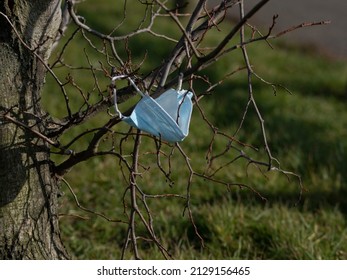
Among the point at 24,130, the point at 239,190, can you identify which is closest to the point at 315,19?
the point at 239,190

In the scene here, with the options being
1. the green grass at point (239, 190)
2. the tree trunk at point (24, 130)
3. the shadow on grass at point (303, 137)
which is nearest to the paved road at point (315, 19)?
the green grass at point (239, 190)

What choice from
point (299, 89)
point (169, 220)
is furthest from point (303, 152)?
point (299, 89)

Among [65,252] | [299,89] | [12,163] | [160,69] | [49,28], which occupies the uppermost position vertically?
[299,89]

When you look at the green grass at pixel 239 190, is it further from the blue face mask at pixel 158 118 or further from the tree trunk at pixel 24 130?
the blue face mask at pixel 158 118

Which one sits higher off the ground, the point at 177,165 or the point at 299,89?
the point at 299,89

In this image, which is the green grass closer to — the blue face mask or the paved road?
the blue face mask

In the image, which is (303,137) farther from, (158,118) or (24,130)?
(158,118)

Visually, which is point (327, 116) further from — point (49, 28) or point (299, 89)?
point (49, 28)
